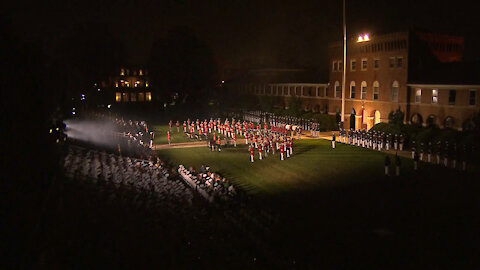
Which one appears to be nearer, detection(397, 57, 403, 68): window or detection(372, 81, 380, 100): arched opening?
detection(397, 57, 403, 68): window

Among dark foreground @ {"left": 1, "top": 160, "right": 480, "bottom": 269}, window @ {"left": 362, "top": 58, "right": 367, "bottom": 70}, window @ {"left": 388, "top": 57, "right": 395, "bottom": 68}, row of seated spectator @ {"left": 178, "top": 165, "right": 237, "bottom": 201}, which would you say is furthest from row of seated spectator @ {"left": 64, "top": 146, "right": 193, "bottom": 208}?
window @ {"left": 362, "top": 58, "right": 367, "bottom": 70}

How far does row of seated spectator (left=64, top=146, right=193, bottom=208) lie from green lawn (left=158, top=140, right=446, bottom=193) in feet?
11.7

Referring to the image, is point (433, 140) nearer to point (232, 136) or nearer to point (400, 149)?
point (400, 149)

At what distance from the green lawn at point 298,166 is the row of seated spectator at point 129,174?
3555 mm

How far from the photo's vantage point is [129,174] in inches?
779

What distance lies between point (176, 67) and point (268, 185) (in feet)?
147

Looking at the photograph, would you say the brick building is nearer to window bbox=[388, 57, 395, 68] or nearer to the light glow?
window bbox=[388, 57, 395, 68]

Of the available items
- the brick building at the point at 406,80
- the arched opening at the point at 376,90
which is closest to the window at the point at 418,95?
the brick building at the point at 406,80

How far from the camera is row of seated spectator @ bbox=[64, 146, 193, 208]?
16656 millimetres

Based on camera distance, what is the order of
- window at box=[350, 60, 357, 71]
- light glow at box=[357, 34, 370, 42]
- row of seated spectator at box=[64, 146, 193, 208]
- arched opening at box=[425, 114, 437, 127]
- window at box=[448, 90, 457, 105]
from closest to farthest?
1. row of seated spectator at box=[64, 146, 193, 208]
2. window at box=[448, 90, 457, 105]
3. arched opening at box=[425, 114, 437, 127]
4. light glow at box=[357, 34, 370, 42]
5. window at box=[350, 60, 357, 71]

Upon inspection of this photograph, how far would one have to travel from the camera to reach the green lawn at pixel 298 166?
2116 cm

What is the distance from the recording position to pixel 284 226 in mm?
14352

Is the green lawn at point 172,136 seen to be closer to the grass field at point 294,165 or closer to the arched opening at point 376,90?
the grass field at point 294,165

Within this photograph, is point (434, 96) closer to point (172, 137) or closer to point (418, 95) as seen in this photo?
point (418, 95)
